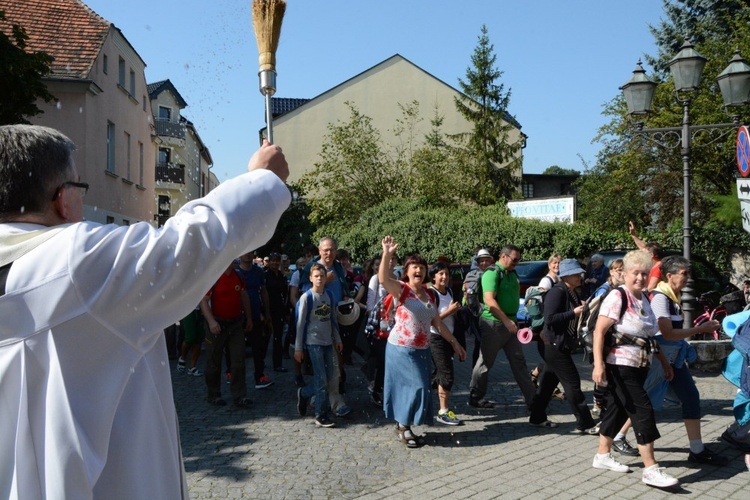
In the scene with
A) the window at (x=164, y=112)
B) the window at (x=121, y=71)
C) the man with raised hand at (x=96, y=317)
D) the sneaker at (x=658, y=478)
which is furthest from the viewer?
the window at (x=164, y=112)

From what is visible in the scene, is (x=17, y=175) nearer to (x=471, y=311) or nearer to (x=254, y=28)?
(x=254, y=28)

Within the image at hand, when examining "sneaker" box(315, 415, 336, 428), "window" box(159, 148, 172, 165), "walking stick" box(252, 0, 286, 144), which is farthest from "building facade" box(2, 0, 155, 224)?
"window" box(159, 148, 172, 165)

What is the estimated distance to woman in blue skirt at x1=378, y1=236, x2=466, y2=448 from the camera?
6961 millimetres

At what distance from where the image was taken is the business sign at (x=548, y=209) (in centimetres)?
2786

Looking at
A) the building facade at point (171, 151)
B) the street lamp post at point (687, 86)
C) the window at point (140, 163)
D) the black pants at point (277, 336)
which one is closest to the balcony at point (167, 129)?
the building facade at point (171, 151)

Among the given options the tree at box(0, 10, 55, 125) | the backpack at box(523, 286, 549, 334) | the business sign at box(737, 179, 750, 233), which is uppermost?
the tree at box(0, 10, 55, 125)

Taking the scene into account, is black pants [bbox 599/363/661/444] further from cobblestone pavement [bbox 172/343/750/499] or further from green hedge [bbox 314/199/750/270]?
green hedge [bbox 314/199/750/270]

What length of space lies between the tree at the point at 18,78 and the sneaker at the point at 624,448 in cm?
1172

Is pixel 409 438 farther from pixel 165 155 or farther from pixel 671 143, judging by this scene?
pixel 165 155

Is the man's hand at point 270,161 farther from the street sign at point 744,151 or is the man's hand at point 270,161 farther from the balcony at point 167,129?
the balcony at point 167,129

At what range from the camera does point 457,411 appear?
8656 millimetres

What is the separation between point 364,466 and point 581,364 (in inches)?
280

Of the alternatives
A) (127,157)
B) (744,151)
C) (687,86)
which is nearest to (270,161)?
(744,151)

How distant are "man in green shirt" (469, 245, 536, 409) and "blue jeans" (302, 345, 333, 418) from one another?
183cm
